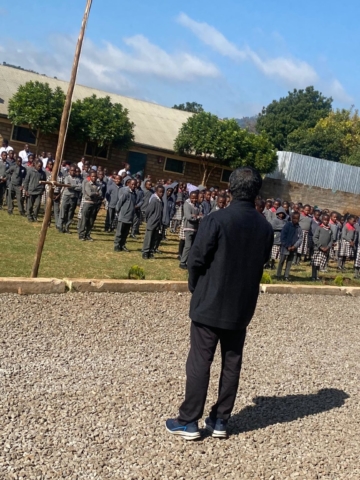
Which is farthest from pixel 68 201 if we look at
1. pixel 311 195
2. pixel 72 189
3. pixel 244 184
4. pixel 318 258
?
pixel 311 195

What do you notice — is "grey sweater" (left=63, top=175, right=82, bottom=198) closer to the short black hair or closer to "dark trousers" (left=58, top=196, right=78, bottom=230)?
"dark trousers" (left=58, top=196, right=78, bottom=230)

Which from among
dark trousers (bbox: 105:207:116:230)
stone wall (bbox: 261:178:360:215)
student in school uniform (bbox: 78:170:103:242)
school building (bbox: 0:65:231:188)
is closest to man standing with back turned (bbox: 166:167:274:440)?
student in school uniform (bbox: 78:170:103:242)

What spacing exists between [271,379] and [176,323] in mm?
2048

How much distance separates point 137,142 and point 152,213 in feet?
54.7

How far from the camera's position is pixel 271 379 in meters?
6.91

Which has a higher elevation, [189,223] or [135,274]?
[189,223]

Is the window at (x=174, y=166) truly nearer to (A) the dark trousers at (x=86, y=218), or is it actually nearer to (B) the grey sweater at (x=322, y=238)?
(A) the dark trousers at (x=86, y=218)

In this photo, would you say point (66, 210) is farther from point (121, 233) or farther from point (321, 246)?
point (321, 246)

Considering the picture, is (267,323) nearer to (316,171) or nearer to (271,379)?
(271,379)

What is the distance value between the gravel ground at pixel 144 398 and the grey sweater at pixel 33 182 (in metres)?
7.75

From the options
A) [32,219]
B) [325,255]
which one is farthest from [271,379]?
[32,219]

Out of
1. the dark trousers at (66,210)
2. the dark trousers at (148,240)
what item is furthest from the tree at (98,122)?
the dark trousers at (148,240)

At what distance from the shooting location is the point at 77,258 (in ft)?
42.9

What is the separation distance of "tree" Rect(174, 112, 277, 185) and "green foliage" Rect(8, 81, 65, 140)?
6.62m
